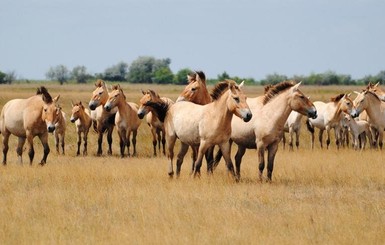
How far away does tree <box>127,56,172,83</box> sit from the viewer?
382ft

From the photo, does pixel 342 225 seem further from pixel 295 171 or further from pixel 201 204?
pixel 295 171

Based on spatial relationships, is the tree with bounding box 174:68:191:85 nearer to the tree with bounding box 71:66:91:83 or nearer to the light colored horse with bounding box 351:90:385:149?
the tree with bounding box 71:66:91:83

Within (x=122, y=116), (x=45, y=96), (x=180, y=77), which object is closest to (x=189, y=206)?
(x=45, y=96)

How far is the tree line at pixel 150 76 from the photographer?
369ft

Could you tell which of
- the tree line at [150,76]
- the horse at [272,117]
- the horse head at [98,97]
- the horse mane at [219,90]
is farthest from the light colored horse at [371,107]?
the tree line at [150,76]

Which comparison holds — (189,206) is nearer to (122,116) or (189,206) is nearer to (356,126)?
(122,116)

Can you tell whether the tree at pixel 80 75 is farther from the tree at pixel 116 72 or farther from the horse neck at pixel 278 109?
the horse neck at pixel 278 109

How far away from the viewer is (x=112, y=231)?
10.2m

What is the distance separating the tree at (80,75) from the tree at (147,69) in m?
7.16

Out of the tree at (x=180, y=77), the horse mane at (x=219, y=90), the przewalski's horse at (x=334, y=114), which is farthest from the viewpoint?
the tree at (x=180, y=77)

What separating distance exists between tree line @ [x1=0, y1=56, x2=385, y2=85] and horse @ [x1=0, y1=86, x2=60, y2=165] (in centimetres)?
8649

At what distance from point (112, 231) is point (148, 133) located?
20.1 metres

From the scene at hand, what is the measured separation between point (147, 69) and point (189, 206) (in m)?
110

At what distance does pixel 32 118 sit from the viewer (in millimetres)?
18625
